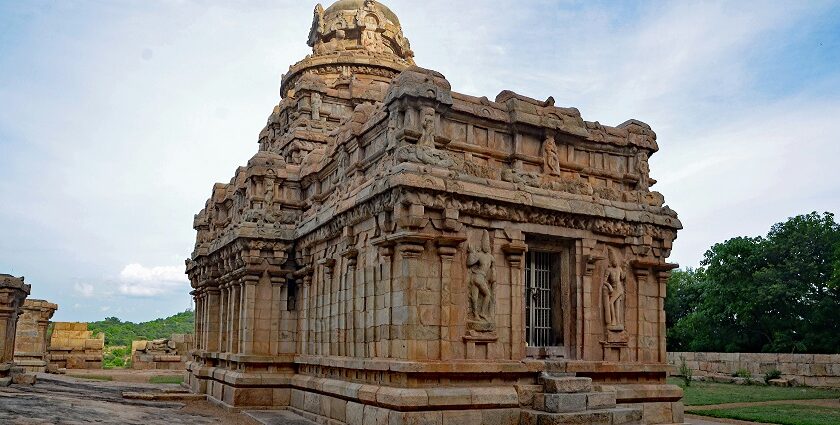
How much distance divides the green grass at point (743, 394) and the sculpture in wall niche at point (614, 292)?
814 centimetres

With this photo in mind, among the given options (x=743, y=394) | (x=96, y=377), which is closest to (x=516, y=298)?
(x=743, y=394)

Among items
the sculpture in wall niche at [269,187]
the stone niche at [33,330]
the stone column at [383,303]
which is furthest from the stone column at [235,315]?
the stone niche at [33,330]

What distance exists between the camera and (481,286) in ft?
42.8

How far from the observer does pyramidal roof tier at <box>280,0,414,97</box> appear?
24672 mm

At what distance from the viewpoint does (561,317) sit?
1463cm

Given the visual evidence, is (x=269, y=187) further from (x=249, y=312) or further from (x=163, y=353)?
(x=163, y=353)

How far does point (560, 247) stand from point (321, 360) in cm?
544

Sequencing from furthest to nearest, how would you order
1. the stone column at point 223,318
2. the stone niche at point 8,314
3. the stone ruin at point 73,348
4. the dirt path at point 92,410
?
the stone ruin at point 73,348 < the stone niche at point 8,314 < the stone column at point 223,318 < the dirt path at point 92,410

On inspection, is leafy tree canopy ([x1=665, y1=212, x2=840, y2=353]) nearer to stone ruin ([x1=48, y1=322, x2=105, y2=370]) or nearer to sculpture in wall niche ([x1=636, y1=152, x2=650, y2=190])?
sculpture in wall niche ([x1=636, y1=152, x2=650, y2=190])

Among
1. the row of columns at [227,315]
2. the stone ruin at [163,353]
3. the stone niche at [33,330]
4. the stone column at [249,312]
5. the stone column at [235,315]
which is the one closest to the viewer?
the stone column at [249,312]

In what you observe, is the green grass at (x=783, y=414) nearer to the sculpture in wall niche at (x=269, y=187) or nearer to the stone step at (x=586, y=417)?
the stone step at (x=586, y=417)

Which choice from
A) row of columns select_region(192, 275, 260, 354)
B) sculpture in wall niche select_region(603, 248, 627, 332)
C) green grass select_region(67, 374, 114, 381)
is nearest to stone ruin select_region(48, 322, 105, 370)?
green grass select_region(67, 374, 114, 381)

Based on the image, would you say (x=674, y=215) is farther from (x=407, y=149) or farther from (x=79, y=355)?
(x=79, y=355)

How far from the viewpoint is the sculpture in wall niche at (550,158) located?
14.6m
